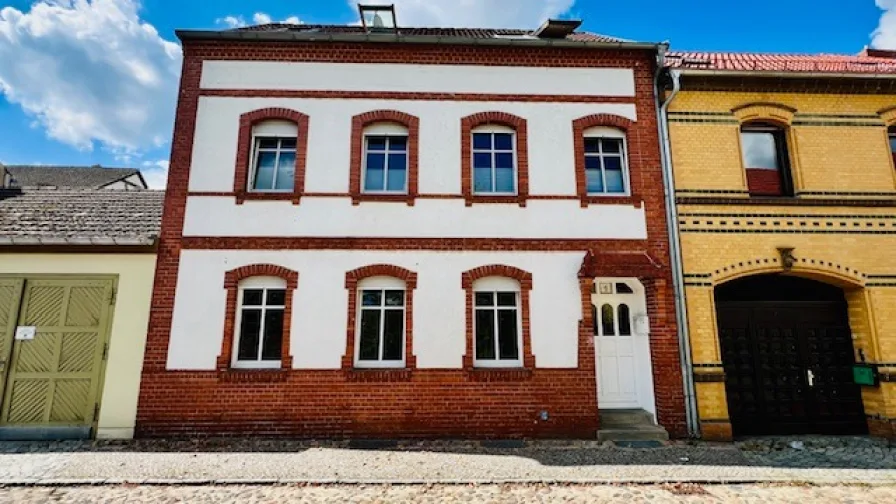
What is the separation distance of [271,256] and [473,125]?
451cm

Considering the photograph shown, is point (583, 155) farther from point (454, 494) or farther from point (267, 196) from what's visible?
point (454, 494)

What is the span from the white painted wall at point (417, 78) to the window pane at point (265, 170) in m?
1.35

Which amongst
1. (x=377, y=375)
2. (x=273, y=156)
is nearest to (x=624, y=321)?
(x=377, y=375)

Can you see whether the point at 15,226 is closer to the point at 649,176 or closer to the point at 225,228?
the point at 225,228

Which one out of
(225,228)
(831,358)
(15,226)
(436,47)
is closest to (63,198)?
(15,226)

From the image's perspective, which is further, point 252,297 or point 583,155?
point 583,155

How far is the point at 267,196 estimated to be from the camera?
27.4 feet

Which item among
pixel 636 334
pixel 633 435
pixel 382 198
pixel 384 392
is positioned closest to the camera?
pixel 633 435

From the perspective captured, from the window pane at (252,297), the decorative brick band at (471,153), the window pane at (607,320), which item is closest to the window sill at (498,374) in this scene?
the window pane at (607,320)

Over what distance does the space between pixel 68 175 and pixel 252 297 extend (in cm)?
2589

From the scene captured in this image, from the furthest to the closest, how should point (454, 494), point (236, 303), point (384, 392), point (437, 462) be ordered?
1. point (236, 303)
2. point (384, 392)
3. point (437, 462)
4. point (454, 494)

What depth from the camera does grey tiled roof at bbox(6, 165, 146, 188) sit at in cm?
2509

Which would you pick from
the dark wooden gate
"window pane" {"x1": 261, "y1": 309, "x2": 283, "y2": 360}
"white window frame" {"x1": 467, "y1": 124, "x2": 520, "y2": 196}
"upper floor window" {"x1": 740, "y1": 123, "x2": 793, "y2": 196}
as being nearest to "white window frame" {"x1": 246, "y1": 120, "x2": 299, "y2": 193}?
"window pane" {"x1": 261, "y1": 309, "x2": 283, "y2": 360}

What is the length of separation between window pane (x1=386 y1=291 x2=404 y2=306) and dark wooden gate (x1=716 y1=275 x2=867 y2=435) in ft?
19.4
